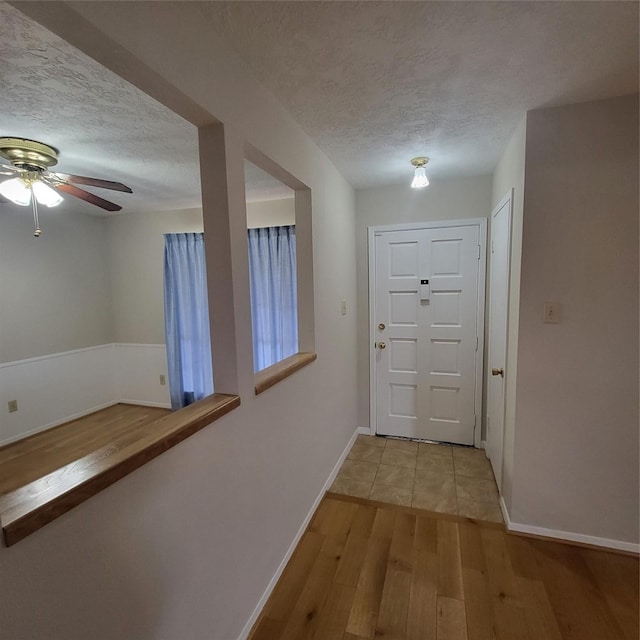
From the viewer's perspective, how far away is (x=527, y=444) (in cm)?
184

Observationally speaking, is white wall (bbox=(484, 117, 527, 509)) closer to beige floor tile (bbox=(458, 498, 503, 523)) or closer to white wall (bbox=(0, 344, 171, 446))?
beige floor tile (bbox=(458, 498, 503, 523))

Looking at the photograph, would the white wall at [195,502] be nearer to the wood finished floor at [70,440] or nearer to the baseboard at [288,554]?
the baseboard at [288,554]

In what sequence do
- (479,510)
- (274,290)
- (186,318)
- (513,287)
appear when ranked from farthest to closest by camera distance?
(186,318) → (274,290) → (479,510) → (513,287)

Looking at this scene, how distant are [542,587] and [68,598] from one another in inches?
75.8

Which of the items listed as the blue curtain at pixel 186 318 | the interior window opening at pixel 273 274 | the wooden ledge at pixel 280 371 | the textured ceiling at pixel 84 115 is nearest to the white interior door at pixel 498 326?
the wooden ledge at pixel 280 371

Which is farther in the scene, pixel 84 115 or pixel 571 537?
pixel 571 537

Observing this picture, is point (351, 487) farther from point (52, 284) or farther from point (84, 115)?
point (52, 284)

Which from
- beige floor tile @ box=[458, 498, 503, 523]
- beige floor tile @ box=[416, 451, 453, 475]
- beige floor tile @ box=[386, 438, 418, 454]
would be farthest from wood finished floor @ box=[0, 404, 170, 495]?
beige floor tile @ box=[458, 498, 503, 523]

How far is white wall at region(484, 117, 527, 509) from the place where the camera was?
5.95 ft

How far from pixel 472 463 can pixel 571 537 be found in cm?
85

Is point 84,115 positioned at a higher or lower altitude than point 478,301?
higher

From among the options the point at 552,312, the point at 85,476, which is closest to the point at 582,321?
the point at 552,312

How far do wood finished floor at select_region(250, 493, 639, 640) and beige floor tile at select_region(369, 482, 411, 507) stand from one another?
0.20 metres

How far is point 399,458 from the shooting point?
274cm
